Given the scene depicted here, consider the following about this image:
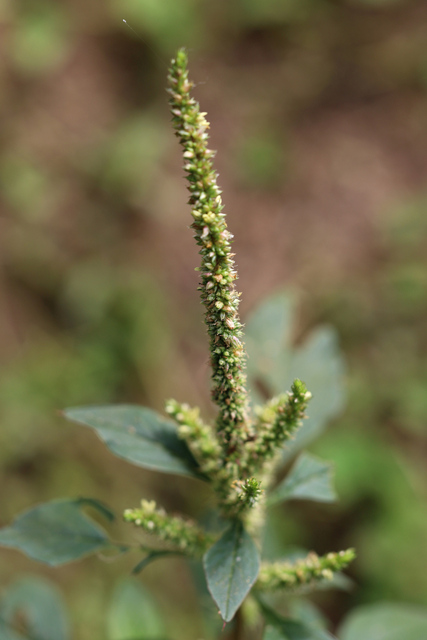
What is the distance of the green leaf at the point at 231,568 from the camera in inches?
42.3

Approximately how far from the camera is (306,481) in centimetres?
141

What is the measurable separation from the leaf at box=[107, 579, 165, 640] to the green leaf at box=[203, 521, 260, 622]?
89 centimetres

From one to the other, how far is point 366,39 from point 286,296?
4.64 meters

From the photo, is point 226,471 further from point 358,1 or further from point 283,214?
point 358,1

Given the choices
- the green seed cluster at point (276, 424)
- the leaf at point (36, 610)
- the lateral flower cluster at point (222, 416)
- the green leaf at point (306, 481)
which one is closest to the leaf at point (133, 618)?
the leaf at point (36, 610)

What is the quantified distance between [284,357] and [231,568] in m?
0.91

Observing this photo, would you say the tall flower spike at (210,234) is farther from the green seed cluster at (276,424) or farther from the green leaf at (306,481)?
the green leaf at (306,481)

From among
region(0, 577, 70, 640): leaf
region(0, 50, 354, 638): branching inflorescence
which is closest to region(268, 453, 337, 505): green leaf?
region(0, 50, 354, 638): branching inflorescence

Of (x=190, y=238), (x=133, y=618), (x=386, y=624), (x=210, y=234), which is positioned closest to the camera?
(x=210, y=234)

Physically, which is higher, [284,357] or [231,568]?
[284,357]

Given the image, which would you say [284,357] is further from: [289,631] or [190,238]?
[190,238]

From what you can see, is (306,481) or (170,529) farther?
(306,481)

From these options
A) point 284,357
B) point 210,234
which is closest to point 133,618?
point 284,357

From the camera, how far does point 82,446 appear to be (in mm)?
3826
